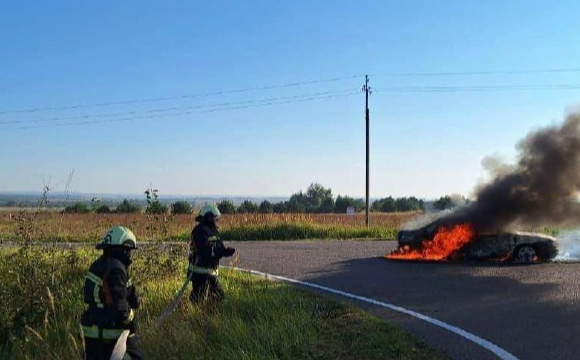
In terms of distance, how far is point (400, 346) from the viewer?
244 inches

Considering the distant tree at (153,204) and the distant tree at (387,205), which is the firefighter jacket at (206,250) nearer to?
the distant tree at (153,204)

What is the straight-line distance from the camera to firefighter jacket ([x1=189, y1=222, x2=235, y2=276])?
7871mm

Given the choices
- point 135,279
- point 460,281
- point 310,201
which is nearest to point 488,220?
point 460,281

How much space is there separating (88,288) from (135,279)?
4.44 meters

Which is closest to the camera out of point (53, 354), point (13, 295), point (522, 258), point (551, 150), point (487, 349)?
point (487, 349)

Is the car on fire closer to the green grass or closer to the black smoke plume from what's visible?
the black smoke plume

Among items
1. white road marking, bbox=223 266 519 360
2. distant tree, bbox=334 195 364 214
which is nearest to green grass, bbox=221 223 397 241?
white road marking, bbox=223 266 519 360

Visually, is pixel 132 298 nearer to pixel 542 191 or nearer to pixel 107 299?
pixel 107 299

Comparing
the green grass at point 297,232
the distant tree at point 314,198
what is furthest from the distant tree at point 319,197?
the green grass at point 297,232

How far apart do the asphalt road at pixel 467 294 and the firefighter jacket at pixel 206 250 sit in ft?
7.42

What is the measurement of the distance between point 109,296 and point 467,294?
6.07m

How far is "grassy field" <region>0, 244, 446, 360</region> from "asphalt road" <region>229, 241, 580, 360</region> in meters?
0.70

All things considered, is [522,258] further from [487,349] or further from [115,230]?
[115,230]

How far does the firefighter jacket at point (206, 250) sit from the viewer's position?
787 centimetres
